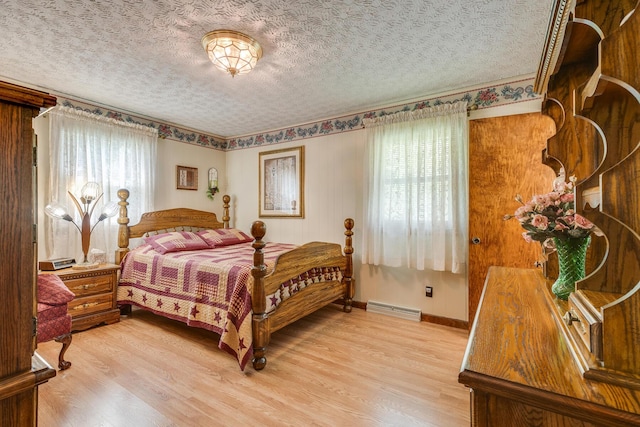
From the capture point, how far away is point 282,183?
4.27 m

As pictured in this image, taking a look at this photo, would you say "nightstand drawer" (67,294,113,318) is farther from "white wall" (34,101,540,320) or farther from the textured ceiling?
the textured ceiling

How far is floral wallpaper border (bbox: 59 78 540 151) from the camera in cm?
283

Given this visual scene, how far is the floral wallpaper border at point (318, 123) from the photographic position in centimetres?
283

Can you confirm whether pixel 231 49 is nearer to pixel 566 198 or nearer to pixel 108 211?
pixel 566 198

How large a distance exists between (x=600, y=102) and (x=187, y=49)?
2.48 metres

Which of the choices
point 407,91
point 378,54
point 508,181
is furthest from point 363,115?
point 508,181

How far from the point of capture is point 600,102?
2.78 ft

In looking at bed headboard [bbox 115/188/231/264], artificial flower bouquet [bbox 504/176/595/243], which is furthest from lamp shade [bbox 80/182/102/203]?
artificial flower bouquet [bbox 504/176/595/243]

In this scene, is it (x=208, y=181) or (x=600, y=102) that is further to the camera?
(x=208, y=181)

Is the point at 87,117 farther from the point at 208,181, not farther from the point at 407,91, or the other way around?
the point at 407,91

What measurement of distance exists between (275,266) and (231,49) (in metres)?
1.67

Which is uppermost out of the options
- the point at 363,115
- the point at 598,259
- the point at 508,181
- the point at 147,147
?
the point at 363,115

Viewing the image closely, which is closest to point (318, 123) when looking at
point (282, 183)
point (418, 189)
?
point (282, 183)

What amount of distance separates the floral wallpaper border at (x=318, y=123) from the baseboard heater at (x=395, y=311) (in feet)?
7.23
